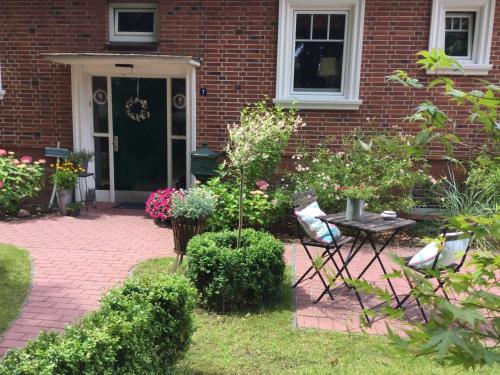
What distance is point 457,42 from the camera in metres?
7.61

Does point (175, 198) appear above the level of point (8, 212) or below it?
above

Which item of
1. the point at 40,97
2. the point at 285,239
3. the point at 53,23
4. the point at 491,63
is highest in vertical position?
the point at 53,23

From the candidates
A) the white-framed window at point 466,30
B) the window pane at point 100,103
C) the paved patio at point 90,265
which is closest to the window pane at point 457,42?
the white-framed window at point 466,30

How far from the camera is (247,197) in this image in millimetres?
6789

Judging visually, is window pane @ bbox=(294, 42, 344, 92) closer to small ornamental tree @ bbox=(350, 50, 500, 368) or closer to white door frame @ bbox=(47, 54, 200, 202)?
white door frame @ bbox=(47, 54, 200, 202)

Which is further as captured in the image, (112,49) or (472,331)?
(112,49)

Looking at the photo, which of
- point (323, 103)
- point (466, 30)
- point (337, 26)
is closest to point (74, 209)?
point (323, 103)

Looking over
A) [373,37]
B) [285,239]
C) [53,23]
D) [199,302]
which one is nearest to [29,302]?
[199,302]

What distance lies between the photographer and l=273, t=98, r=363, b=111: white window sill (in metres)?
7.62

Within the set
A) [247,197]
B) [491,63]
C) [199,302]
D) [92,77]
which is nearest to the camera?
[199,302]

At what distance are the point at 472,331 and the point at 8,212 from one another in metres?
8.15

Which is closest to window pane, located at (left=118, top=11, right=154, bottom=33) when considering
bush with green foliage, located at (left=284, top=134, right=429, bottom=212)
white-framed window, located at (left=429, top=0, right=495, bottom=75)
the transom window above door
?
bush with green foliage, located at (left=284, top=134, right=429, bottom=212)

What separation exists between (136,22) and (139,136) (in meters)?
2.06

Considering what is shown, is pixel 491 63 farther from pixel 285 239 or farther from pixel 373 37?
pixel 285 239
